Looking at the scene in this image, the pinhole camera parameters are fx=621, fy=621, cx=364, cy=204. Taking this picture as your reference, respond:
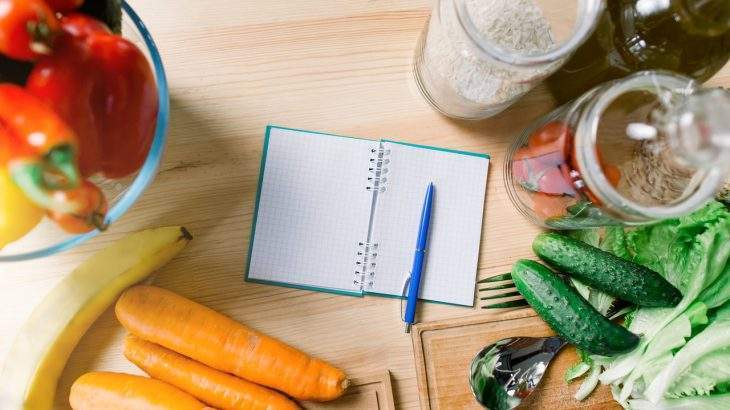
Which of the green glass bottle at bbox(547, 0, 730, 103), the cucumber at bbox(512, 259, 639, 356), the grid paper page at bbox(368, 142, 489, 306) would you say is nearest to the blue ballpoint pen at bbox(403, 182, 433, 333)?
the grid paper page at bbox(368, 142, 489, 306)

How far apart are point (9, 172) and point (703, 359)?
2.37ft

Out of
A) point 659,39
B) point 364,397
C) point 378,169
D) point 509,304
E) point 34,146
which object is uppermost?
point 659,39

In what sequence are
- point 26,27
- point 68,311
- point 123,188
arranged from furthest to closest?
point 68,311
point 123,188
point 26,27

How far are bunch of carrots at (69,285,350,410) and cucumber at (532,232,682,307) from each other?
30cm

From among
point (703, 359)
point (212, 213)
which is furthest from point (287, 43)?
point (703, 359)

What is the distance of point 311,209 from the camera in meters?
0.76

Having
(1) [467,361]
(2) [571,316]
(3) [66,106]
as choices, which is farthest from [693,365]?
(3) [66,106]

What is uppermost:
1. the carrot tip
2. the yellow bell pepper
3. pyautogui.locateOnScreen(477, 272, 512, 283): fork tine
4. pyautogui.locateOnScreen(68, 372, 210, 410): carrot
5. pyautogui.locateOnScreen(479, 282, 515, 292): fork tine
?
the yellow bell pepper

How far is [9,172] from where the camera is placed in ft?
1.56

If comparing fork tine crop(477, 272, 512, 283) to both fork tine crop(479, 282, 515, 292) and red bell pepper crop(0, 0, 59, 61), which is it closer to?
fork tine crop(479, 282, 515, 292)

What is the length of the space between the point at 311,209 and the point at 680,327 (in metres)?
0.45

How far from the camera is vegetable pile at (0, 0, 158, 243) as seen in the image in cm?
47

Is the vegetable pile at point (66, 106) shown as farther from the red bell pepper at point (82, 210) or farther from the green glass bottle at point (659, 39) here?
the green glass bottle at point (659, 39)

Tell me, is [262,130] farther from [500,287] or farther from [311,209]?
[500,287]
